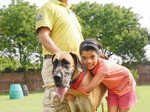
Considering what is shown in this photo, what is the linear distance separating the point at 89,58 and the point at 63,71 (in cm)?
51

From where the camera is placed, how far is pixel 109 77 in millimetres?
2879

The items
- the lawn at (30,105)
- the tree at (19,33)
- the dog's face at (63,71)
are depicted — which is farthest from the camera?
the tree at (19,33)

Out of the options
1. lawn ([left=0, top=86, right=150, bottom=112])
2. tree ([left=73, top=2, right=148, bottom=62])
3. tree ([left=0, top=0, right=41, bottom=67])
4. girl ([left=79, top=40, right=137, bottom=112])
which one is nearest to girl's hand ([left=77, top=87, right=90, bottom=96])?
girl ([left=79, top=40, right=137, bottom=112])

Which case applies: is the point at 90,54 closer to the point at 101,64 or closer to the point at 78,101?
the point at 101,64

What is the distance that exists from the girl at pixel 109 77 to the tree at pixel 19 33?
2351 centimetres

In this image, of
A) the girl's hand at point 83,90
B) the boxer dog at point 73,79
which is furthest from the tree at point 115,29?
the girl's hand at point 83,90

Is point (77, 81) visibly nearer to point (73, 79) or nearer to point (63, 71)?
point (73, 79)

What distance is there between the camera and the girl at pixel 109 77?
2.63 meters

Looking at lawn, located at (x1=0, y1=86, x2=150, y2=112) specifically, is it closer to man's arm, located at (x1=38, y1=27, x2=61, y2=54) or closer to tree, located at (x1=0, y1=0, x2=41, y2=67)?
man's arm, located at (x1=38, y1=27, x2=61, y2=54)

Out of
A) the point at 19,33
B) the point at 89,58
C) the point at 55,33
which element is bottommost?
the point at 89,58

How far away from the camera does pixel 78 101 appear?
2727mm

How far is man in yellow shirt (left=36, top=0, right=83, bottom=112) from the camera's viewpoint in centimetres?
294

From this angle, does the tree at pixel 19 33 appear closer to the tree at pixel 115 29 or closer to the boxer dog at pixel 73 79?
the tree at pixel 115 29

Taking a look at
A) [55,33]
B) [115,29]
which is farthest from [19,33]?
[55,33]
